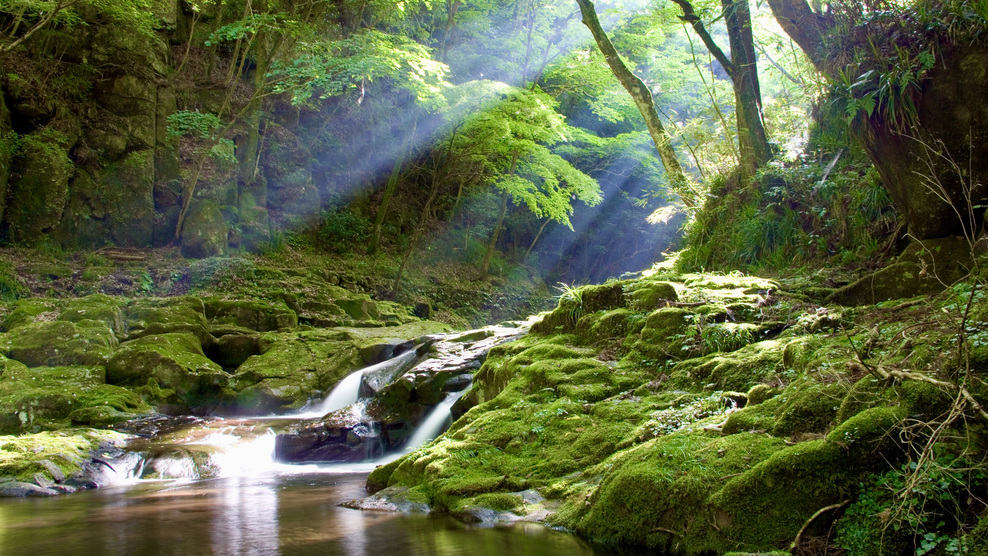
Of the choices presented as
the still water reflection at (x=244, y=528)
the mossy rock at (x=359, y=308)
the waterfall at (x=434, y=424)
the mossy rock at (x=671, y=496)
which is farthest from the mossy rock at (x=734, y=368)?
the mossy rock at (x=359, y=308)

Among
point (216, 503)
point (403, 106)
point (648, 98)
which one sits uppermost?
point (403, 106)

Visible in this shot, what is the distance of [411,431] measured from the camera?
880 centimetres

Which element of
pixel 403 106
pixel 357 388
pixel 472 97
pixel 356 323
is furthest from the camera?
pixel 403 106

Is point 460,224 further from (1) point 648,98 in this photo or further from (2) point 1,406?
(2) point 1,406

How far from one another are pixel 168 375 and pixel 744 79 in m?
10.7

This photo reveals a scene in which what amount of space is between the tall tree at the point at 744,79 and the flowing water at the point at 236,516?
590 cm

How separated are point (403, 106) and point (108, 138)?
8.87m

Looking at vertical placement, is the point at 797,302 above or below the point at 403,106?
below

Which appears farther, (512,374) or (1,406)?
(1,406)

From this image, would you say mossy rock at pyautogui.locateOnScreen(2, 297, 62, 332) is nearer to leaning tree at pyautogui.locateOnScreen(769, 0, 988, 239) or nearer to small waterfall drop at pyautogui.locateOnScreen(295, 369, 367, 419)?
small waterfall drop at pyautogui.locateOnScreen(295, 369, 367, 419)

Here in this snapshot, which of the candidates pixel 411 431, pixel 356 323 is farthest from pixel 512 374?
pixel 356 323

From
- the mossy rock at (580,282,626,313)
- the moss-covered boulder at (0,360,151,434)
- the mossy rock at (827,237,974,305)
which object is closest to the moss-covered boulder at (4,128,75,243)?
the moss-covered boulder at (0,360,151,434)

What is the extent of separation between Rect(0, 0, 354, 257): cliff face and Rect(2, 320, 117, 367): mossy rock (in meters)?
5.18

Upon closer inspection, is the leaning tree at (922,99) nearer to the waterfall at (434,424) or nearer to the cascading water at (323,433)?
the cascading water at (323,433)
